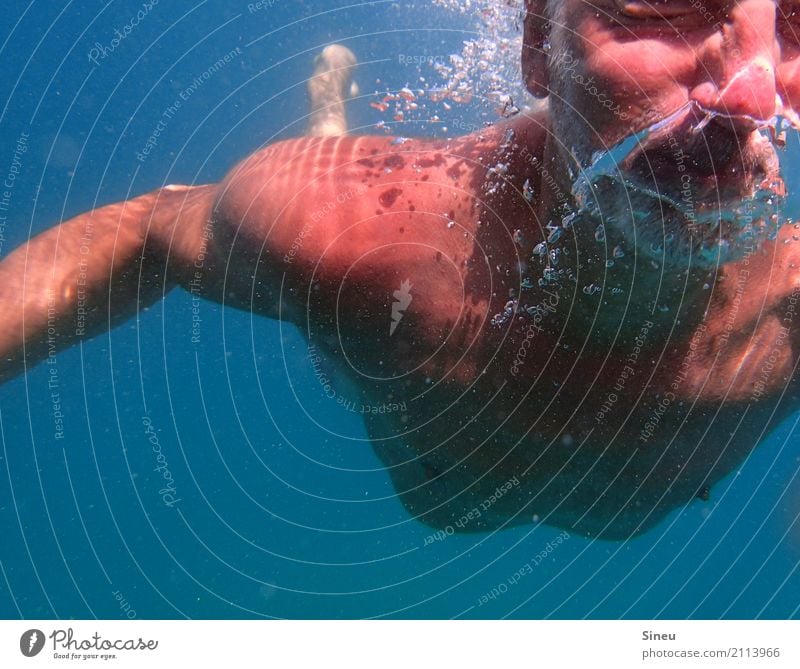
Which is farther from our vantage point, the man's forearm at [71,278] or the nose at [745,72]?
the man's forearm at [71,278]

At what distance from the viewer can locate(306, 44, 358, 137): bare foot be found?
405cm

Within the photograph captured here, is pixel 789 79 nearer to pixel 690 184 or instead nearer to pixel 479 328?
pixel 690 184

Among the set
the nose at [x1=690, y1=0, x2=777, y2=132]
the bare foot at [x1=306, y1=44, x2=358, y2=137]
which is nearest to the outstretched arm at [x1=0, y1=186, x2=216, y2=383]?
the nose at [x1=690, y1=0, x2=777, y2=132]

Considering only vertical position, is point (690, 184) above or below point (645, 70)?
below

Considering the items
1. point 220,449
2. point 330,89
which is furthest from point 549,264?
point 220,449

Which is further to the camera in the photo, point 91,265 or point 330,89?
point 330,89

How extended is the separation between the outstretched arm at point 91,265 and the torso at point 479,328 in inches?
7.5

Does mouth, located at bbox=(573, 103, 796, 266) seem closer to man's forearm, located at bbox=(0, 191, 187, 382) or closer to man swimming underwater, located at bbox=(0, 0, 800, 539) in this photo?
man swimming underwater, located at bbox=(0, 0, 800, 539)

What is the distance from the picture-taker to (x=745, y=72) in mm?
1018

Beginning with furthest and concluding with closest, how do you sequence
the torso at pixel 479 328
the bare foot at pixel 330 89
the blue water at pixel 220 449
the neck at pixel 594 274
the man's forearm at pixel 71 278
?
the blue water at pixel 220 449, the bare foot at pixel 330 89, the man's forearm at pixel 71 278, the torso at pixel 479 328, the neck at pixel 594 274

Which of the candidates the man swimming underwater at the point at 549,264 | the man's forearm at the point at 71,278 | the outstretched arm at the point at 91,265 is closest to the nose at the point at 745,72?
the man swimming underwater at the point at 549,264

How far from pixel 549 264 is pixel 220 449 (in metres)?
8.87

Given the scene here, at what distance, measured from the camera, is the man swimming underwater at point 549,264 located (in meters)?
1.09

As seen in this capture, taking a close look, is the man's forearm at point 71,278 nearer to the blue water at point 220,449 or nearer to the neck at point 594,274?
the neck at point 594,274
